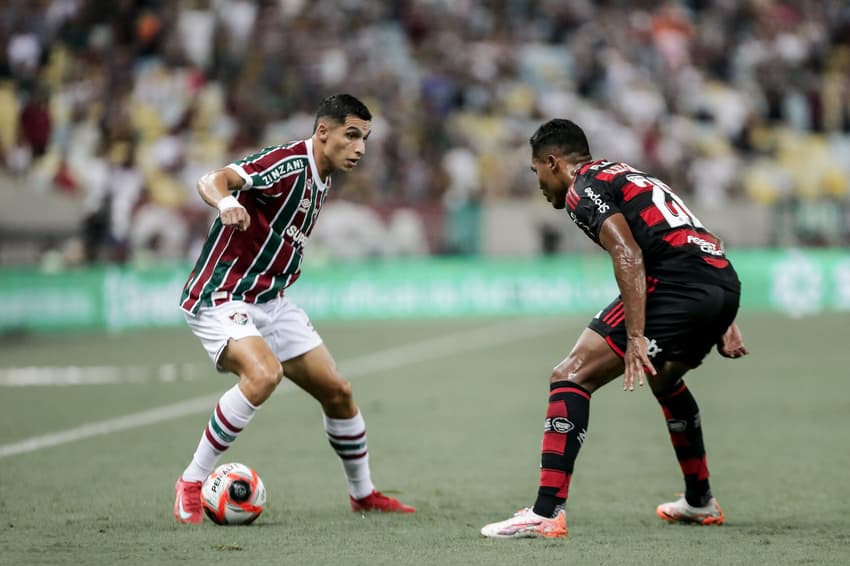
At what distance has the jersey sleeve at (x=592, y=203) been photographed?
18.7ft

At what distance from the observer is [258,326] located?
661 centimetres

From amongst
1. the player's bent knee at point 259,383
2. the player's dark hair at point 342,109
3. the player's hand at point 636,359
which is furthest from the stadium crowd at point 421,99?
the player's hand at point 636,359

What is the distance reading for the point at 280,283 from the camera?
21.9ft

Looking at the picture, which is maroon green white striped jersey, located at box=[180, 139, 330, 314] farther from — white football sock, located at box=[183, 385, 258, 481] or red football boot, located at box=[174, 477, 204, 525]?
red football boot, located at box=[174, 477, 204, 525]

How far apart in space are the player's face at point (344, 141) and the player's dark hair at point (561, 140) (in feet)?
3.13

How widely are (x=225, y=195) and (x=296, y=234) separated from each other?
674 millimetres

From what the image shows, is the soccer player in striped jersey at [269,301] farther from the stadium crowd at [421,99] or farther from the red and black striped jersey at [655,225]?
the stadium crowd at [421,99]

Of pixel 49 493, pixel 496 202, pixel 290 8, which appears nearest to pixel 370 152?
pixel 496 202

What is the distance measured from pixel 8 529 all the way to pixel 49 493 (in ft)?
3.89

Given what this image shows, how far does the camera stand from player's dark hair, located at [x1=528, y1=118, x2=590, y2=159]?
237 inches

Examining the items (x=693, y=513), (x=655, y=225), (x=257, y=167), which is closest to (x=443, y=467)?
(x=693, y=513)

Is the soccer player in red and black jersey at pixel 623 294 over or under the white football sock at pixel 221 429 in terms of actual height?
over

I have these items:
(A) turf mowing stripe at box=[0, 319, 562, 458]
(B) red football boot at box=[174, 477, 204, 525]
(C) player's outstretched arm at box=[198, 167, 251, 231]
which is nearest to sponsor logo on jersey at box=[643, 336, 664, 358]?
(C) player's outstretched arm at box=[198, 167, 251, 231]

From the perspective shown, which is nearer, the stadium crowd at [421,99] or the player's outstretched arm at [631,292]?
the player's outstretched arm at [631,292]
